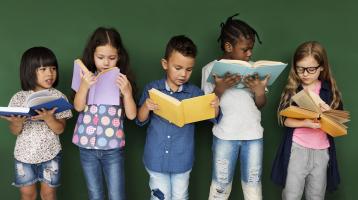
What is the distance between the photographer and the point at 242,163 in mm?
2424

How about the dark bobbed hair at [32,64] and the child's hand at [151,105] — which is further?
the dark bobbed hair at [32,64]

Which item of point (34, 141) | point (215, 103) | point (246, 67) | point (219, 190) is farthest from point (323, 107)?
point (34, 141)

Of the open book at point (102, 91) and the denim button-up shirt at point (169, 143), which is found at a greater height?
the open book at point (102, 91)

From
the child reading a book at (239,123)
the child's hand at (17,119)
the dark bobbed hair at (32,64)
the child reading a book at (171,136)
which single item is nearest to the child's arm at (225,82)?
the child reading a book at (239,123)

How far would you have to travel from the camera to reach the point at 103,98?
230 cm

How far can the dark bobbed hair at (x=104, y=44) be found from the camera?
7.54 ft

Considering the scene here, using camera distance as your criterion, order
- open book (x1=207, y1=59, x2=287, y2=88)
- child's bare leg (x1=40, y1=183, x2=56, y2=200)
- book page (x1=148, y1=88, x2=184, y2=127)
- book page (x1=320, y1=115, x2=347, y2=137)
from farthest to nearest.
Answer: child's bare leg (x1=40, y1=183, x2=56, y2=200) → book page (x1=320, y1=115, x2=347, y2=137) → open book (x1=207, y1=59, x2=287, y2=88) → book page (x1=148, y1=88, x2=184, y2=127)

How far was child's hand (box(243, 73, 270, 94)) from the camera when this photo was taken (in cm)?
228

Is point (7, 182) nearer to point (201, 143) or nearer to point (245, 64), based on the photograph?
point (201, 143)

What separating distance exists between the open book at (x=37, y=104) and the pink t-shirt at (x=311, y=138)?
4.30ft

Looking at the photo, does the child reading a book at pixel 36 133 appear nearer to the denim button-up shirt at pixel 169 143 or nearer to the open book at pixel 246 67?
the denim button-up shirt at pixel 169 143

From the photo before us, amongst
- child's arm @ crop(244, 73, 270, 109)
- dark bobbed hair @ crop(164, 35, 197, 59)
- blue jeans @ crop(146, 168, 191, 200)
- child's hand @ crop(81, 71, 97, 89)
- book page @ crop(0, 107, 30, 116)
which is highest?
dark bobbed hair @ crop(164, 35, 197, 59)

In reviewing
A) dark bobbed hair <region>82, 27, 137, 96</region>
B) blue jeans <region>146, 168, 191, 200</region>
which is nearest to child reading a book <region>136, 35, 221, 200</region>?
blue jeans <region>146, 168, 191, 200</region>

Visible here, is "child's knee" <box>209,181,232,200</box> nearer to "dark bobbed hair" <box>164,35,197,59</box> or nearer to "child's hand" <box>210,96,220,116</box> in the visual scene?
"child's hand" <box>210,96,220,116</box>
